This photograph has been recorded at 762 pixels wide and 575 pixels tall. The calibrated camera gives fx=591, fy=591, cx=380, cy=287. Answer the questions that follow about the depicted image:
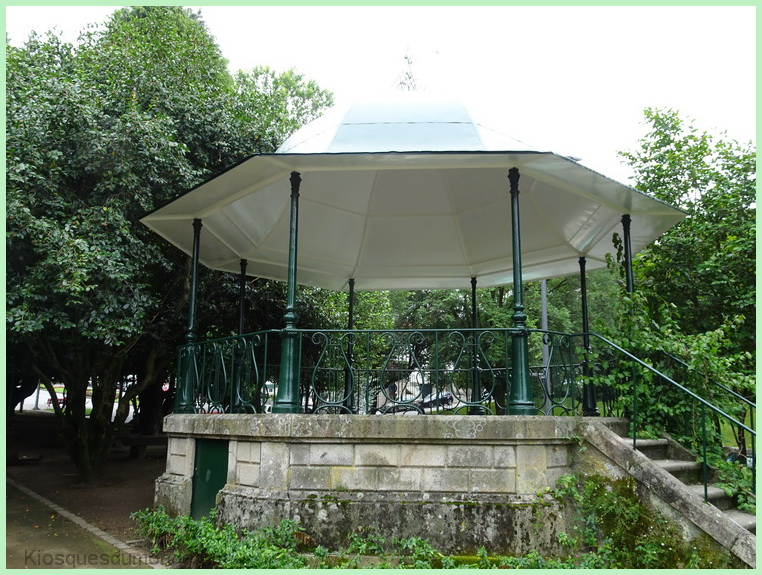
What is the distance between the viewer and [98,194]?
9898 mm

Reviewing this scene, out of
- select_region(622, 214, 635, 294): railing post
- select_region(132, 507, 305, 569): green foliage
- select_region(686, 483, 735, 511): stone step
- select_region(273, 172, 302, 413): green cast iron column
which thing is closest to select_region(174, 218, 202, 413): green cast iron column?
select_region(132, 507, 305, 569): green foliage

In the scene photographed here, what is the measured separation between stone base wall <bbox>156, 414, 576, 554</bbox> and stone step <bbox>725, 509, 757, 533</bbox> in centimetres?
156

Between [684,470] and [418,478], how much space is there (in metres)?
2.78

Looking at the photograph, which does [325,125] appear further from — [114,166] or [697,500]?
[697,500]

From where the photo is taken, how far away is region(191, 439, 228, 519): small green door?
22.1 ft

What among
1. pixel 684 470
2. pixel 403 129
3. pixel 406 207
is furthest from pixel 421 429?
pixel 406 207

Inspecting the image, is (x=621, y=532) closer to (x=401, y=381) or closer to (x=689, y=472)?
(x=689, y=472)

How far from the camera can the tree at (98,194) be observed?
890 centimetres

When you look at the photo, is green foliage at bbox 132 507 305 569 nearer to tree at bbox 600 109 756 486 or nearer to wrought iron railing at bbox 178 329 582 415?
wrought iron railing at bbox 178 329 582 415

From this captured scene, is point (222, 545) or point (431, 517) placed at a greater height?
point (431, 517)

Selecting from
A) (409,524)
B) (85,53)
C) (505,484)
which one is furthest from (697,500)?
(85,53)

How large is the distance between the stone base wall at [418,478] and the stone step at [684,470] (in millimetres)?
1080

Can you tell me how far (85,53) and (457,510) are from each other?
454 inches

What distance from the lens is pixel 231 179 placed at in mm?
7258
